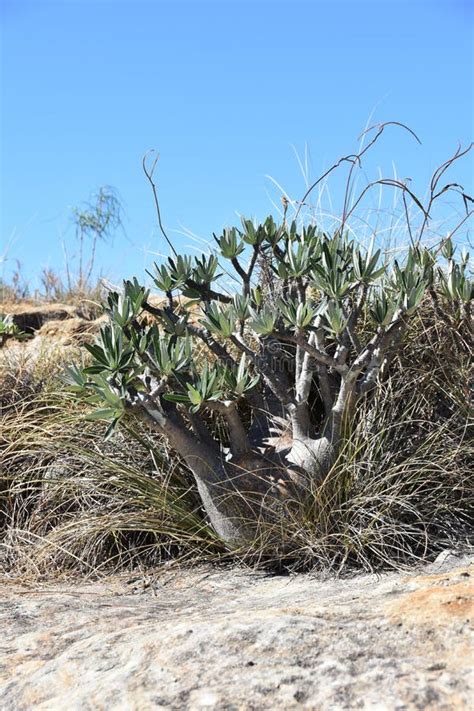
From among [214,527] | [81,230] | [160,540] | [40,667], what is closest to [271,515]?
[214,527]

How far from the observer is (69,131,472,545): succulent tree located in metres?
3.27

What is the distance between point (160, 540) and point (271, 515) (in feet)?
1.94

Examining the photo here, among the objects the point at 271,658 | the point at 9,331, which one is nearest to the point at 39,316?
the point at 9,331

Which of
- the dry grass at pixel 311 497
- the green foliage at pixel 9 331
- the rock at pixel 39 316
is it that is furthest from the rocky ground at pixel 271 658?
the rock at pixel 39 316

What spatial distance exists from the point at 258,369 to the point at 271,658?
68.9 inches

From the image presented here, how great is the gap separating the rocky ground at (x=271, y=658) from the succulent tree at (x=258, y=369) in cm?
89

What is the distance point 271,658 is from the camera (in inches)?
76.1

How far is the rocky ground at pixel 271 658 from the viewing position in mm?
1785

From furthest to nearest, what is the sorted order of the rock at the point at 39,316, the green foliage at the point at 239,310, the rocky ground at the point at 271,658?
the rock at the point at 39,316 → the green foliage at the point at 239,310 → the rocky ground at the point at 271,658

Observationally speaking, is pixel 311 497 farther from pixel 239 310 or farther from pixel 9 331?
pixel 9 331

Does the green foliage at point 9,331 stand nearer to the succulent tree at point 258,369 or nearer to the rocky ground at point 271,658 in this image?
the succulent tree at point 258,369

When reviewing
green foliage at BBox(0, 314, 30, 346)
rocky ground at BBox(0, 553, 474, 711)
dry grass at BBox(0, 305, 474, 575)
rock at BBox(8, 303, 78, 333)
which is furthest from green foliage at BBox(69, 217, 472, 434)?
rock at BBox(8, 303, 78, 333)

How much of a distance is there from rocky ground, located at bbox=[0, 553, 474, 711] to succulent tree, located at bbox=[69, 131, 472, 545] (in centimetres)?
89

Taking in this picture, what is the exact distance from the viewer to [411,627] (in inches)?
78.9
